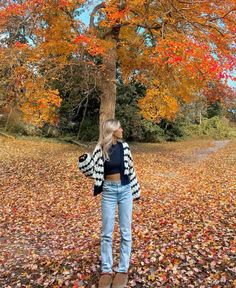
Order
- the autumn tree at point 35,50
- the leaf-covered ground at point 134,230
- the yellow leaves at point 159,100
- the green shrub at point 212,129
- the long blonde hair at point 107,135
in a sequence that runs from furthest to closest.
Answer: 1. the green shrub at point 212,129
2. the yellow leaves at point 159,100
3. the autumn tree at point 35,50
4. the leaf-covered ground at point 134,230
5. the long blonde hair at point 107,135

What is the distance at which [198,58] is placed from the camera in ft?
38.0

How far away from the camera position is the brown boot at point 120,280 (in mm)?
4762

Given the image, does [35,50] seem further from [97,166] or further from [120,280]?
[120,280]

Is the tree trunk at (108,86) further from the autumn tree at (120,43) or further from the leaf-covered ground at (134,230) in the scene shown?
the leaf-covered ground at (134,230)

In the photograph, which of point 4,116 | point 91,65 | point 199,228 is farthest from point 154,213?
point 4,116

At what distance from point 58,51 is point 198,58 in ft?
18.6

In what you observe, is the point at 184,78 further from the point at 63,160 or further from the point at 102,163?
the point at 102,163

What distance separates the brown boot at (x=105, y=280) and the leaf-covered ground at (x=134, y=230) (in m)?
0.21

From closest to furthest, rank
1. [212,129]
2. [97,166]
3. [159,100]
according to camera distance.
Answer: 1. [97,166]
2. [159,100]
3. [212,129]

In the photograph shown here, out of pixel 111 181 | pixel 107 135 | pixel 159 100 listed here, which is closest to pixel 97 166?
pixel 111 181

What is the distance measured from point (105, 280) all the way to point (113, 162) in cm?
167

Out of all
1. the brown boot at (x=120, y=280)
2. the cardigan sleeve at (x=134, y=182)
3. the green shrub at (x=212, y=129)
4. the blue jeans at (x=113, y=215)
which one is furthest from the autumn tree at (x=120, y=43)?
the green shrub at (x=212, y=129)

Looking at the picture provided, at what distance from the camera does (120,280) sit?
15.8 ft

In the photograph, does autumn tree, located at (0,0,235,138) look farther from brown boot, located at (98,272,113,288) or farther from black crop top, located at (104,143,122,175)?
brown boot, located at (98,272,113,288)
